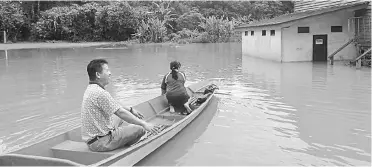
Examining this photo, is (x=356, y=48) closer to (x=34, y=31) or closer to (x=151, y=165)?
(x=151, y=165)

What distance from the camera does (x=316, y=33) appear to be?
1978 cm

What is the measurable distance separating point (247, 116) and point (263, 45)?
47.4 feet

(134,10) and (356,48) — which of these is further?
(134,10)

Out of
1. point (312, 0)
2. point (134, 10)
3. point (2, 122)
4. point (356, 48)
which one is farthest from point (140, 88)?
point (134, 10)

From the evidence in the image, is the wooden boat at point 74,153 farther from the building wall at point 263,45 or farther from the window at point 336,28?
the window at point 336,28

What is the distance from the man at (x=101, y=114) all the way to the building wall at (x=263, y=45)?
1544cm

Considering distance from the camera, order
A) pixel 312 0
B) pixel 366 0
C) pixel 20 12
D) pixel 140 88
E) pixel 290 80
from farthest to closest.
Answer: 1. pixel 20 12
2. pixel 312 0
3. pixel 366 0
4. pixel 290 80
5. pixel 140 88

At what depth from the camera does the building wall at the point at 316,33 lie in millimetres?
19469

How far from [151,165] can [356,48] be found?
1654cm

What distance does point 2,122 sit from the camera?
8273mm

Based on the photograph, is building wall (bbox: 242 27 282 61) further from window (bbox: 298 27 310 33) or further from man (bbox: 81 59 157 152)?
man (bbox: 81 59 157 152)

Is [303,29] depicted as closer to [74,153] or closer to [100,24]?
[74,153]

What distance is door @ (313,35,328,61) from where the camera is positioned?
1986 cm

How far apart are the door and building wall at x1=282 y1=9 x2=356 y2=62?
160 millimetres
